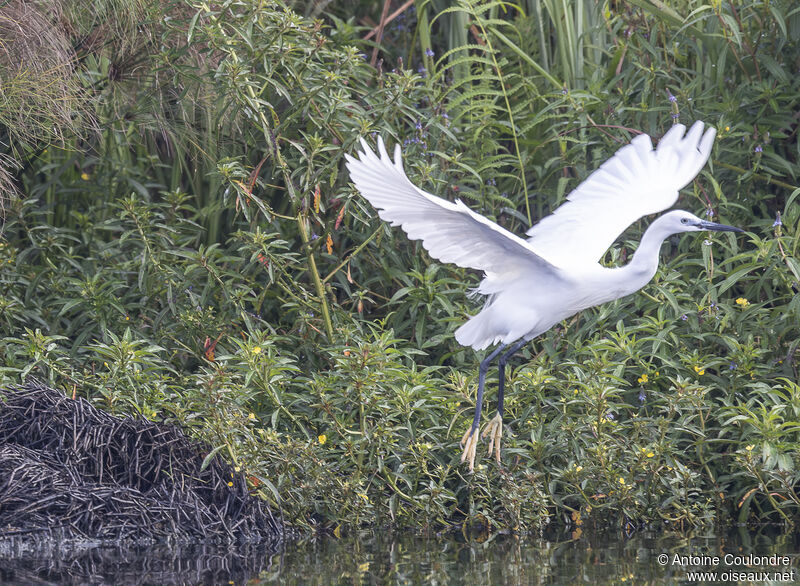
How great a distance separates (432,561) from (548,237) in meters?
1.58

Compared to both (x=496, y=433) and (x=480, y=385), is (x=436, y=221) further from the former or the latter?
(x=496, y=433)

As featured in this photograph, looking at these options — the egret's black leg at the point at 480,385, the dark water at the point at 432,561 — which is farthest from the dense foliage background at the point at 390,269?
the egret's black leg at the point at 480,385

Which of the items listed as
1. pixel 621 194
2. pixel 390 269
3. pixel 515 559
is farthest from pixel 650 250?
pixel 390 269

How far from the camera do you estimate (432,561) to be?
3.89 metres

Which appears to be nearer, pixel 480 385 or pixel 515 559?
pixel 515 559

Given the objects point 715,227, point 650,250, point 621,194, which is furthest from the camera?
point 621,194

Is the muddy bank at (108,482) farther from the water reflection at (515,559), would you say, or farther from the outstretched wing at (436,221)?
the outstretched wing at (436,221)

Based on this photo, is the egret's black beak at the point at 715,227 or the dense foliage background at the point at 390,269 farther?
the dense foliage background at the point at 390,269

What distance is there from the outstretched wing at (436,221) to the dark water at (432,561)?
113cm

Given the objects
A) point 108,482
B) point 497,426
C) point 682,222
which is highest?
point 682,222

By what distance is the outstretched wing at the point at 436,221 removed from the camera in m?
3.65

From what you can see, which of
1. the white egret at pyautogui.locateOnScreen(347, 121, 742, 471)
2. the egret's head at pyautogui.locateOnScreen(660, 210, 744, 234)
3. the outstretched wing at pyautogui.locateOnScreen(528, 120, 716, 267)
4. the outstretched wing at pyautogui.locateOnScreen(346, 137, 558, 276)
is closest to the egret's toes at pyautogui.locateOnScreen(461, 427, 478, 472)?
the white egret at pyautogui.locateOnScreen(347, 121, 742, 471)

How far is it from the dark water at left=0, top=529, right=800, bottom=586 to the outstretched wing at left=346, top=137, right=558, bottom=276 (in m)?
1.13

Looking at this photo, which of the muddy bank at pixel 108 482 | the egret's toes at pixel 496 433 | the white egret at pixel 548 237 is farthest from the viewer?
the egret's toes at pixel 496 433
